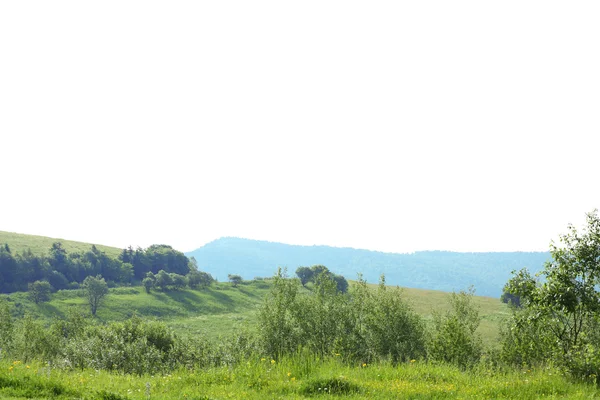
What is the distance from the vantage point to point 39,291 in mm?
147000

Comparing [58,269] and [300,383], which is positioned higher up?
[300,383]

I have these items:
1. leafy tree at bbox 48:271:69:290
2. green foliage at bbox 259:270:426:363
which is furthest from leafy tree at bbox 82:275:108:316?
green foliage at bbox 259:270:426:363

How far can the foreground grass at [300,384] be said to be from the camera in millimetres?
13477

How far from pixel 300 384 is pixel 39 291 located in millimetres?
157223

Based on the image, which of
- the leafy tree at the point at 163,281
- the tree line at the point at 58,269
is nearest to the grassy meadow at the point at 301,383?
the tree line at the point at 58,269

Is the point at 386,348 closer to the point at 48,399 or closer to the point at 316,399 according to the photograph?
the point at 316,399

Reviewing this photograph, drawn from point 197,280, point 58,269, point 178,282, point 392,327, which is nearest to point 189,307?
point 178,282

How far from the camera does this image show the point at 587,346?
1517 cm

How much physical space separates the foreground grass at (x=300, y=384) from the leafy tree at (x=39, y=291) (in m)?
149

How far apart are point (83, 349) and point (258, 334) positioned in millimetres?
15561

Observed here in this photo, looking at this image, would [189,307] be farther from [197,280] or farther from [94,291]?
[197,280]

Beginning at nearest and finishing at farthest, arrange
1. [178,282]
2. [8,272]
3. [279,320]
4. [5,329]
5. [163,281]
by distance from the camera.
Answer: [279,320]
[5,329]
[8,272]
[163,281]
[178,282]

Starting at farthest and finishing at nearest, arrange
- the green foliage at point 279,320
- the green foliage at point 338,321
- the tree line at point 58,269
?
the tree line at point 58,269 < the green foliage at point 338,321 < the green foliage at point 279,320

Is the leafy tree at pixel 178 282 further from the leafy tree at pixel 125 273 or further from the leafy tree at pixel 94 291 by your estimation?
the leafy tree at pixel 94 291
